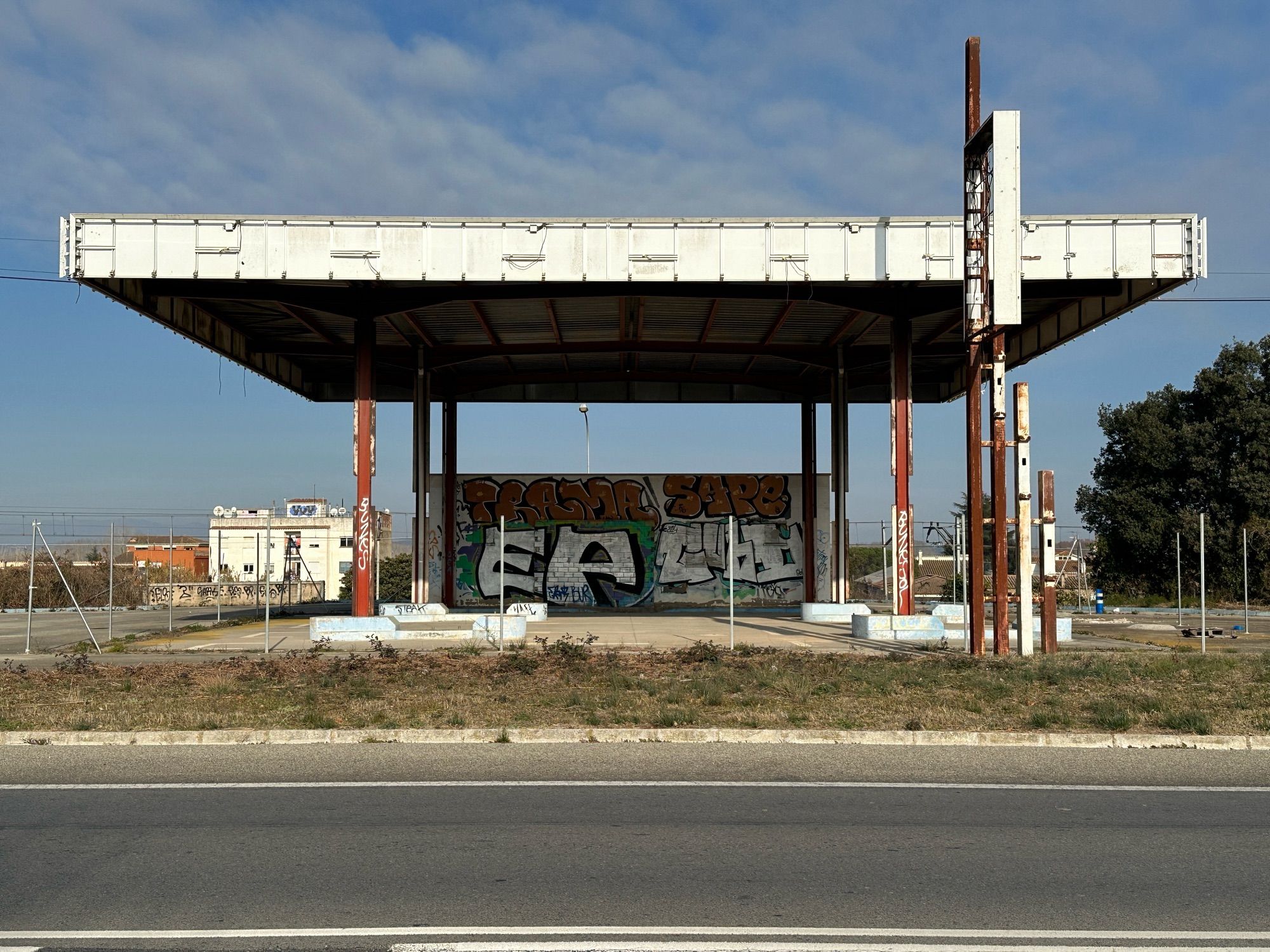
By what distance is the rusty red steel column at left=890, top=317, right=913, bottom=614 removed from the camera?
2605cm

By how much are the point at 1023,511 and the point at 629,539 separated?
2209 cm

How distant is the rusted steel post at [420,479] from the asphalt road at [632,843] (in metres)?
23.2

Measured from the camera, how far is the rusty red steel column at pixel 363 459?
85.3 ft

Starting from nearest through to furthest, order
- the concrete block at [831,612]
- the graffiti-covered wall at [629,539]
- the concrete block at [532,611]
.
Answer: the concrete block at [831,612], the concrete block at [532,611], the graffiti-covered wall at [629,539]

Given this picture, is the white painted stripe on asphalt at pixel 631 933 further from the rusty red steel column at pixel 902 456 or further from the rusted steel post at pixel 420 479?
the rusted steel post at pixel 420 479

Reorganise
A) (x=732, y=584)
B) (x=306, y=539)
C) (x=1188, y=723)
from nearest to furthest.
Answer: (x=1188, y=723) < (x=732, y=584) < (x=306, y=539)

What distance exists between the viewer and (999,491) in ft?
64.4

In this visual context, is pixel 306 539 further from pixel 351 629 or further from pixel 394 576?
pixel 351 629

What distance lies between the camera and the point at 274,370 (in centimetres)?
3519

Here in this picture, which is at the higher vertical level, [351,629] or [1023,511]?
[1023,511]

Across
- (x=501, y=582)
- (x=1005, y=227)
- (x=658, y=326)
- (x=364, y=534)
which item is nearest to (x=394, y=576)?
(x=658, y=326)

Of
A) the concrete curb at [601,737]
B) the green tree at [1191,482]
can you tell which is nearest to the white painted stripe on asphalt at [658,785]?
the concrete curb at [601,737]

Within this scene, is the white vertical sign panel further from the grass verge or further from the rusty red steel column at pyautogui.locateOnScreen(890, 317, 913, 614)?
the rusty red steel column at pyautogui.locateOnScreen(890, 317, 913, 614)

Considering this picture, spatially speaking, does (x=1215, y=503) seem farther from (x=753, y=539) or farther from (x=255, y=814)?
(x=255, y=814)
